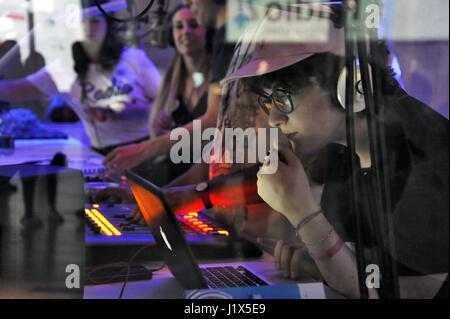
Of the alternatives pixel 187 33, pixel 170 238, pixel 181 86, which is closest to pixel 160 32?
pixel 187 33

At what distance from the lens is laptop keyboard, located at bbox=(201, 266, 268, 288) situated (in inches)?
68.6

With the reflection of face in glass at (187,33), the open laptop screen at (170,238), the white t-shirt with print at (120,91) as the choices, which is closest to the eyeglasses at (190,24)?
the reflection of face in glass at (187,33)

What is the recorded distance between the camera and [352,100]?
1.69 metres

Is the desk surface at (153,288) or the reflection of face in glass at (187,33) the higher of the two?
the reflection of face in glass at (187,33)

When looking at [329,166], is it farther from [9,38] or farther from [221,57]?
[9,38]

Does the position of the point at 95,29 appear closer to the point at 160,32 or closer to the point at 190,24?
the point at 160,32

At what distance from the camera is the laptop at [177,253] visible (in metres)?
1.57

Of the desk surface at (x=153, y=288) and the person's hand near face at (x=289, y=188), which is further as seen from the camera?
the person's hand near face at (x=289, y=188)

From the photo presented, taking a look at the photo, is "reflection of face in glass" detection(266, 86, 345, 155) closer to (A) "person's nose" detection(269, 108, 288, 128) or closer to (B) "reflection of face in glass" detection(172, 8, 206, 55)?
(A) "person's nose" detection(269, 108, 288, 128)

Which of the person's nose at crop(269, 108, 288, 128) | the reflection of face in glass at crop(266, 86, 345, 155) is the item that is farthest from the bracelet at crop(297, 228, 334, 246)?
the person's nose at crop(269, 108, 288, 128)

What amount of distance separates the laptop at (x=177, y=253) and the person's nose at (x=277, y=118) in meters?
0.46

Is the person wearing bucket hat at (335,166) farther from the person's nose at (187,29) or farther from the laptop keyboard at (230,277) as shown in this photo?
the person's nose at (187,29)
